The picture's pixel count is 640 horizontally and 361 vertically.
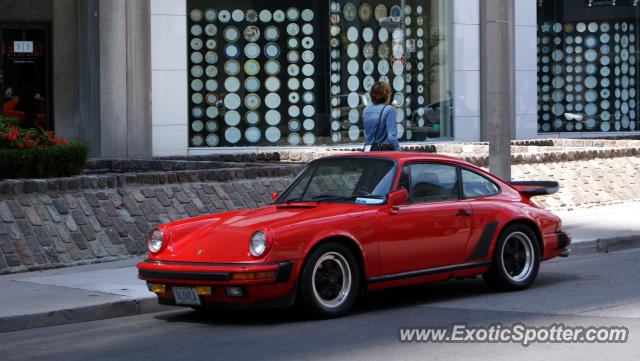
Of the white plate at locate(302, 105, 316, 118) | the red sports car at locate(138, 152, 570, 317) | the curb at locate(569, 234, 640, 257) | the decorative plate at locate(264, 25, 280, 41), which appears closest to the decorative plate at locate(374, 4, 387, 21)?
the decorative plate at locate(264, 25, 280, 41)

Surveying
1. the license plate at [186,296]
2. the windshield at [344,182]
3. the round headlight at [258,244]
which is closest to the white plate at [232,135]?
the windshield at [344,182]

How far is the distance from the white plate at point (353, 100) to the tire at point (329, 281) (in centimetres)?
1604

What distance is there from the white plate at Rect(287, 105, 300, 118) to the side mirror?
15049mm

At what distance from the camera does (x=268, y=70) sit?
76.3 ft

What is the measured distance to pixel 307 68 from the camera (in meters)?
23.7

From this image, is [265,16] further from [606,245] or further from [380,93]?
[606,245]

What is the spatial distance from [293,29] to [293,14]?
357 millimetres

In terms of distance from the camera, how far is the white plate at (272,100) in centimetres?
2336

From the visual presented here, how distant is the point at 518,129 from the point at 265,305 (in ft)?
63.8

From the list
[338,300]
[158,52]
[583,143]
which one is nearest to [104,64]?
[158,52]

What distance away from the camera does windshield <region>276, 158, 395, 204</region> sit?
8773 mm

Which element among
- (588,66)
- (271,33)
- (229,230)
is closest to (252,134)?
(271,33)

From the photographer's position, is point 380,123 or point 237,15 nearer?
point 380,123

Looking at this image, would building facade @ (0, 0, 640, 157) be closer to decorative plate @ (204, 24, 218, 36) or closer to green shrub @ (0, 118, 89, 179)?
decorative plate @ (204, 24, 218, 36)
